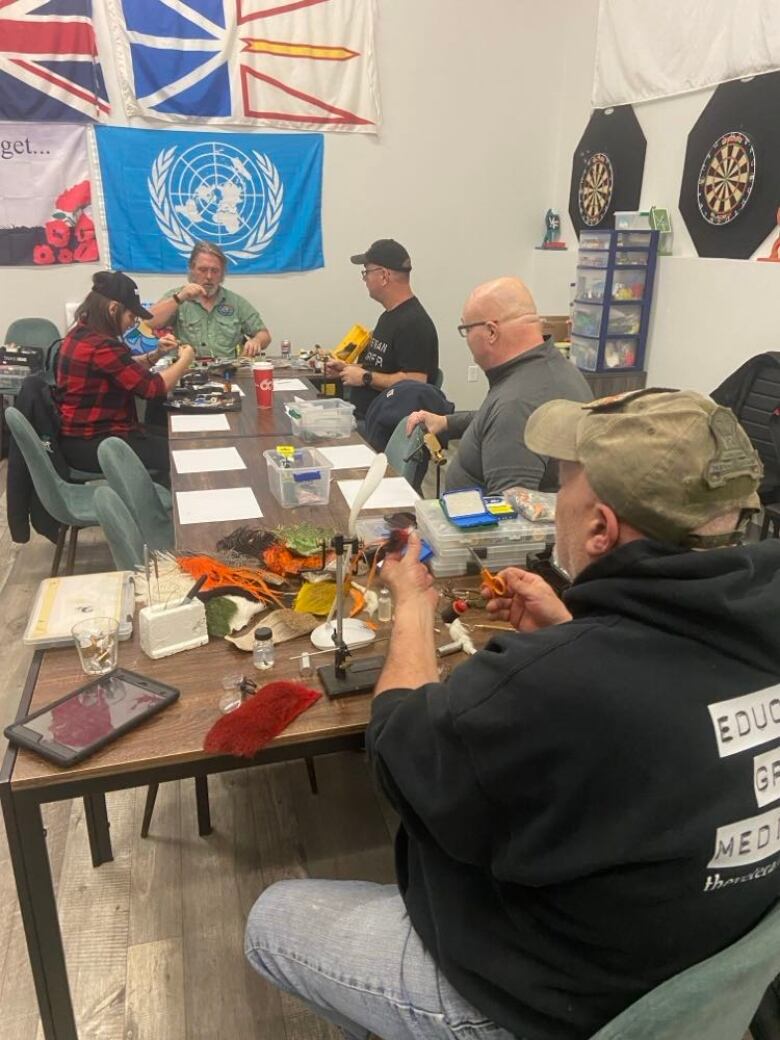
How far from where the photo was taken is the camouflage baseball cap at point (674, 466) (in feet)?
2.83

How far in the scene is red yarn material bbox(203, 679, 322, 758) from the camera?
1.10 meters

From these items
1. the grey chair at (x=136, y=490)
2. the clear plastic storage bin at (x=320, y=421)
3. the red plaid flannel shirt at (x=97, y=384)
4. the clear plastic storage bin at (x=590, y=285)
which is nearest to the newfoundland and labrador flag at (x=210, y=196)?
the clear plastic storage bin at (x=590, y=285)

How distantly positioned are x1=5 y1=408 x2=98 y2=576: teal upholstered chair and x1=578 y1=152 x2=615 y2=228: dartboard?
3608 millimetres

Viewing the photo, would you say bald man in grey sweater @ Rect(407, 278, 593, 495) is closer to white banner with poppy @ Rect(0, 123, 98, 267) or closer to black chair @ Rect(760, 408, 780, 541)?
black chair @ Rect(760, 408, 780, 541)

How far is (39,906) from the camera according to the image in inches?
43.3

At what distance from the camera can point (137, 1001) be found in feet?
4.85

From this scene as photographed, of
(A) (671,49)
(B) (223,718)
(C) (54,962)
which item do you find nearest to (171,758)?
(B) (223,718)

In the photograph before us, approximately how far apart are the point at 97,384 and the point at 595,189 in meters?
3.46

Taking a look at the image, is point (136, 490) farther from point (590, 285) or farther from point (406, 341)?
point (590, 285)

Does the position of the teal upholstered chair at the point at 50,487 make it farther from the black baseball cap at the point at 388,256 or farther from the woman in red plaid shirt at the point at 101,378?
the black baseball cap at the point at 388,256

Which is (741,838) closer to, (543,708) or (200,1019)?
(543,708)

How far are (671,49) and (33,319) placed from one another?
407 cm

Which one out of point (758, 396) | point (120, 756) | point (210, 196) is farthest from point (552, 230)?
point (120, 756)

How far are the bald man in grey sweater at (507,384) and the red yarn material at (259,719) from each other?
1.05 meters
